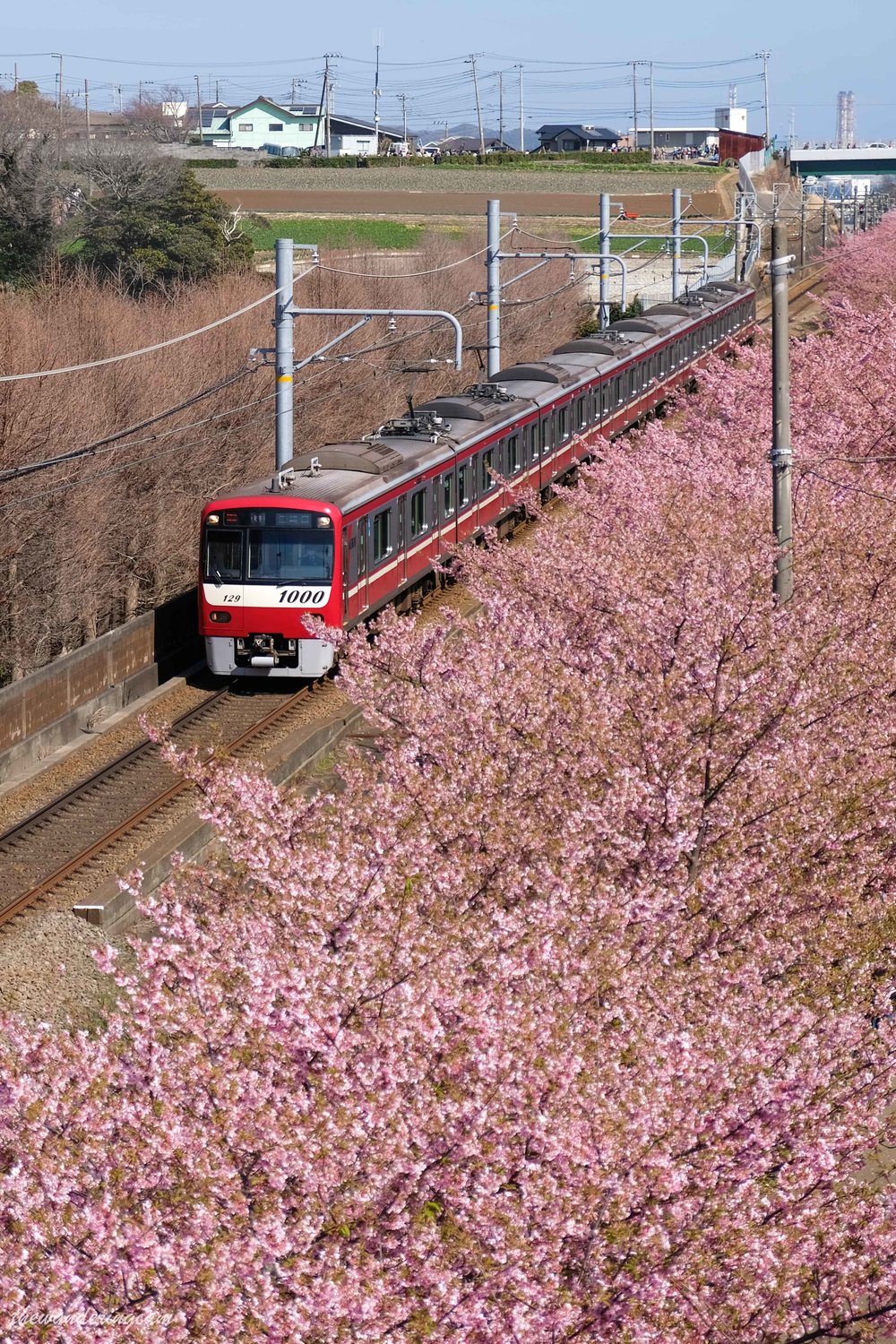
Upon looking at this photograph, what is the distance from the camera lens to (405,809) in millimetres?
9023

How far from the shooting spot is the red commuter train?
18.5 metres

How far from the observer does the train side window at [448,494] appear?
22.3 meters

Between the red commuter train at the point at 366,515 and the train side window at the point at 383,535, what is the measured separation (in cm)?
3

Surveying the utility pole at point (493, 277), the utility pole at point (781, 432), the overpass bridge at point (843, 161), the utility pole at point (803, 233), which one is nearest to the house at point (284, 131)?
the overpass bridge at point (843, 161)

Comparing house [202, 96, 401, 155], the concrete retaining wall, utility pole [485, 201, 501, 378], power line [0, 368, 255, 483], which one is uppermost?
house [202, 96, 401, 155]

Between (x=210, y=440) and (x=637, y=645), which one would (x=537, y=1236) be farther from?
(x=210, y=440)

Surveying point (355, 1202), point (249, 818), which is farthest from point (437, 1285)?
point (249, 818)

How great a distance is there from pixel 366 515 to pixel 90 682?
3.86 metres

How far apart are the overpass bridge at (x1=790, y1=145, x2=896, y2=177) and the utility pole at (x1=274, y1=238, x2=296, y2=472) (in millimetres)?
88041

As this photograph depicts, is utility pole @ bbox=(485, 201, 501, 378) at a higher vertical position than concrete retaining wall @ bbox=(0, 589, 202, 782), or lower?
higher

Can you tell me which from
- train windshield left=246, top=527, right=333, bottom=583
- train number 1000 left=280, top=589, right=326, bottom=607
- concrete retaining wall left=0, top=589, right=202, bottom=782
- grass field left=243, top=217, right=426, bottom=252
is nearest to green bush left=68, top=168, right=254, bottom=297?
grass field left=243, top=217, right=426, bottom=252

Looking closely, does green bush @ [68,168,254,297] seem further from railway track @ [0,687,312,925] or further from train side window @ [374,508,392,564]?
railway track @ [0,687,312,925]

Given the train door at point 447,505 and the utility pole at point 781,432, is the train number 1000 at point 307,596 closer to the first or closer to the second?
the train door at point 447,505

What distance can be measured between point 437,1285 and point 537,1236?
1.38 ft
